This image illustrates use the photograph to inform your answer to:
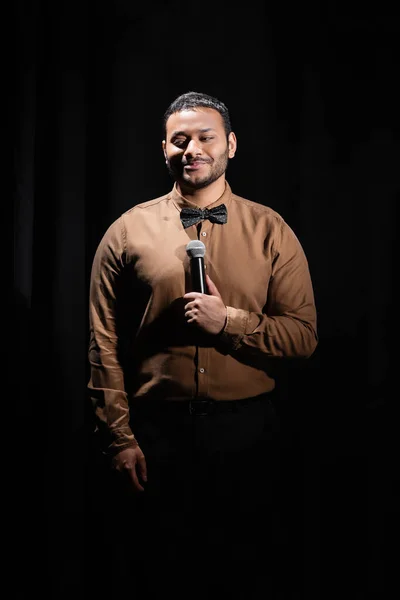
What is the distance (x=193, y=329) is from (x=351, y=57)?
1.26 meters

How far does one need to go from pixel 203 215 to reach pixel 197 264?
0.28 metres

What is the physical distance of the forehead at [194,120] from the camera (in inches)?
81.6

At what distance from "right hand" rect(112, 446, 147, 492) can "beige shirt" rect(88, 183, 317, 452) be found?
0.10 ft

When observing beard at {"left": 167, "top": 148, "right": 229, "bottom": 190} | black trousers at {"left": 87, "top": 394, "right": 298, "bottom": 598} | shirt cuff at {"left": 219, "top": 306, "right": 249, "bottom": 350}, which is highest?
beard at {"left": 167, "top": 148, "right": 229, "bottom": 190}

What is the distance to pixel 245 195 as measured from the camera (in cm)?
240

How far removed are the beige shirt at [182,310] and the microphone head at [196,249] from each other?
0.47 ft

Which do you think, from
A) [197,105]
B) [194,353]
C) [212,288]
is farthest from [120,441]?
[197,105]

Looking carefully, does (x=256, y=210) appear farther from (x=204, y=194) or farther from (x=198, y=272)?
(x=198, y=272)

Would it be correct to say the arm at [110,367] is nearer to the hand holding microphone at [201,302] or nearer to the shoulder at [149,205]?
the shoulder at [149,205]

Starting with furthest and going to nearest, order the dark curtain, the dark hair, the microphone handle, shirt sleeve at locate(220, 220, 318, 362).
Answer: the dark curtain < the dark hair < shirt sleeve at locate(220, 220, 318, 362) < the microphone handle

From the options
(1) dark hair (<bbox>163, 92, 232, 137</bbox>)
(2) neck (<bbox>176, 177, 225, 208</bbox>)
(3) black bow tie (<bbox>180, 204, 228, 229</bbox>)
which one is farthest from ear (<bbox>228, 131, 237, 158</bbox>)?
(3) black bow tie (<bbox>180, 204, 228, 229</bbox>)

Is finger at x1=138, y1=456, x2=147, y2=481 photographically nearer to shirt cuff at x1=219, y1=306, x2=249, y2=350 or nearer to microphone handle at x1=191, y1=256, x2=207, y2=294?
shirt cuff at x1=219, y1=306, x2=249, y2=350

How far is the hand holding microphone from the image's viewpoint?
6.21ft

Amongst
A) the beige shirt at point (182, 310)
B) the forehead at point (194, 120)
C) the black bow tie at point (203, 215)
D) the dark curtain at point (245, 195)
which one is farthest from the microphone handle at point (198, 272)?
the dark curtain at point (245, 195)
